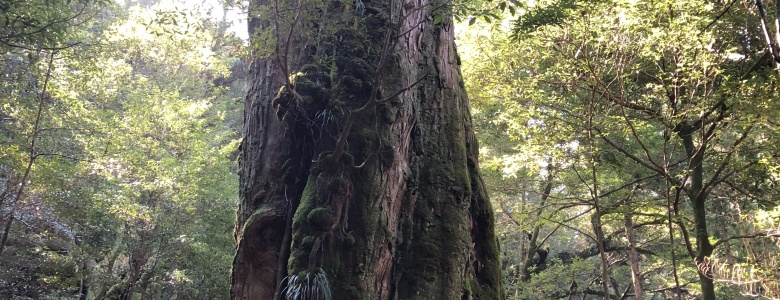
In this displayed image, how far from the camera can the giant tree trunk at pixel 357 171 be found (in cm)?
305

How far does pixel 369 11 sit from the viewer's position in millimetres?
3930

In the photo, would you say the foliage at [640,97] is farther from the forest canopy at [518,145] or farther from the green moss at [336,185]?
the green moss at [336,185]

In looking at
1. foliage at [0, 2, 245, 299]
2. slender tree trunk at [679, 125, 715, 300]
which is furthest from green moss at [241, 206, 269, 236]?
slender tree trunk at [679, 125, 715, 300]

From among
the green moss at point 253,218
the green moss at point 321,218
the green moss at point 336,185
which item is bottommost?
the green moss at point 321,218

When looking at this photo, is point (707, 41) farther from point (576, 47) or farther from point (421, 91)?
point (421, 91)

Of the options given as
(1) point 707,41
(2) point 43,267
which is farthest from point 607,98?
(2) point 43,267

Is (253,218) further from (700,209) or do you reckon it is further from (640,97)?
(700,209)

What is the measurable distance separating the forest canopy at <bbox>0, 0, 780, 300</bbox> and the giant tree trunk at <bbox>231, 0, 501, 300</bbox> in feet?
0.56

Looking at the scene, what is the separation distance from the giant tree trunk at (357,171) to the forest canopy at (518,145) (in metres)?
0.17

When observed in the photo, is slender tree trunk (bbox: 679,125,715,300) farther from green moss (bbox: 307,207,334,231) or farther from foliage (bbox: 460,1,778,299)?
green moss (bbox: 307,207,334,231)

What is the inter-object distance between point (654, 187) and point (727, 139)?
75.6 inches

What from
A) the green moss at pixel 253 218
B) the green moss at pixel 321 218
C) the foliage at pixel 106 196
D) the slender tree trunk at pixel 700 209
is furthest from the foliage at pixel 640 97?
the foliage at pixel 106 196

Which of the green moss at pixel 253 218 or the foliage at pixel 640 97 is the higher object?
the foliage at pixel 640 97

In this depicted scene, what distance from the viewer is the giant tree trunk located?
305 cm
